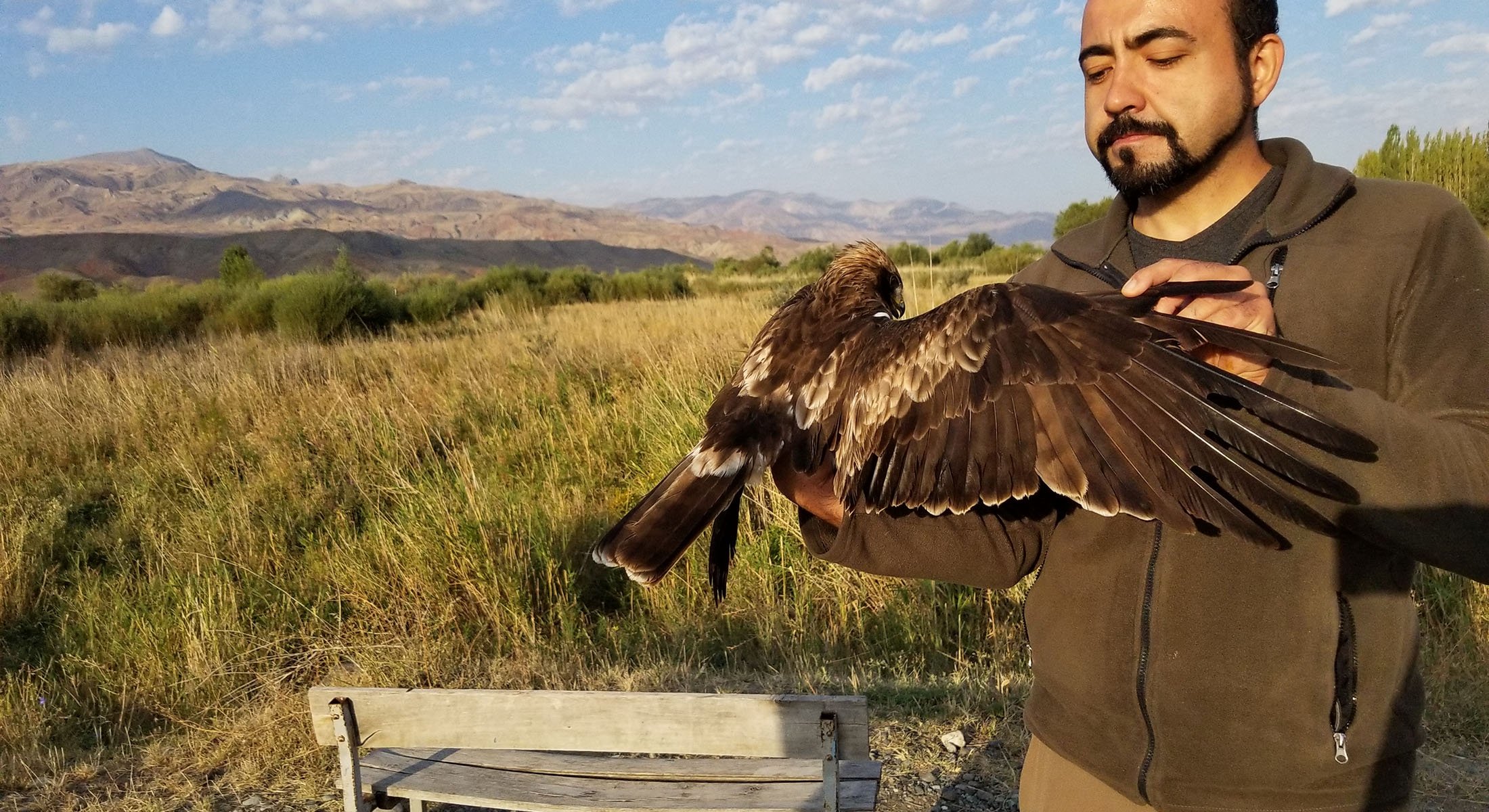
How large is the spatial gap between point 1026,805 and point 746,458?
1116 mm

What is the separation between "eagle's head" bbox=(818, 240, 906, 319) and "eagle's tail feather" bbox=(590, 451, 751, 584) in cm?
98

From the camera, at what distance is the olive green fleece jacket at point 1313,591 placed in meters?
1.64

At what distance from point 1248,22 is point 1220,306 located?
82cm

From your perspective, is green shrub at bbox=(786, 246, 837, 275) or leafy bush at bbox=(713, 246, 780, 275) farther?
leafy bush at bbox=(713, 246, 780, 275)

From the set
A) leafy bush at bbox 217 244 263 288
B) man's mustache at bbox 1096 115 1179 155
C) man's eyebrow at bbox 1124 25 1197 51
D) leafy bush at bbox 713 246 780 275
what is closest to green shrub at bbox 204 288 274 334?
leafy bush at bbox 217 244 263 288

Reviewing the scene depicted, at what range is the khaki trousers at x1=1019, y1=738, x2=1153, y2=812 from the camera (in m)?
1.97

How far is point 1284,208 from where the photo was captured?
6.30 ft

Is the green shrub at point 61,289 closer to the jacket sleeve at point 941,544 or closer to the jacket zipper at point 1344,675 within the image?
the jacket sleeve at point 941,544

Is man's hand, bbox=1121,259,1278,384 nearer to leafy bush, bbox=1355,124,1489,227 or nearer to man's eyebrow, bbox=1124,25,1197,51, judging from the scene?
man's eyebrow, bbox=1124,25,1197,51

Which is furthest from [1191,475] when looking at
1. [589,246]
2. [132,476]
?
[589,246]

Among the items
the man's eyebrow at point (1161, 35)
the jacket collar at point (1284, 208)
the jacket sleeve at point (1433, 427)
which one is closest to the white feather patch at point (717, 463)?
the jacket collar at point (1284, 208)

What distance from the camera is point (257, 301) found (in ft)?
60.9

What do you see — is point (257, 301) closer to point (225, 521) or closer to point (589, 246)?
point (225, 521)

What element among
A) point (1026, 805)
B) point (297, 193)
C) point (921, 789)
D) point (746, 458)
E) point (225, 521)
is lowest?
point (921, 789)
